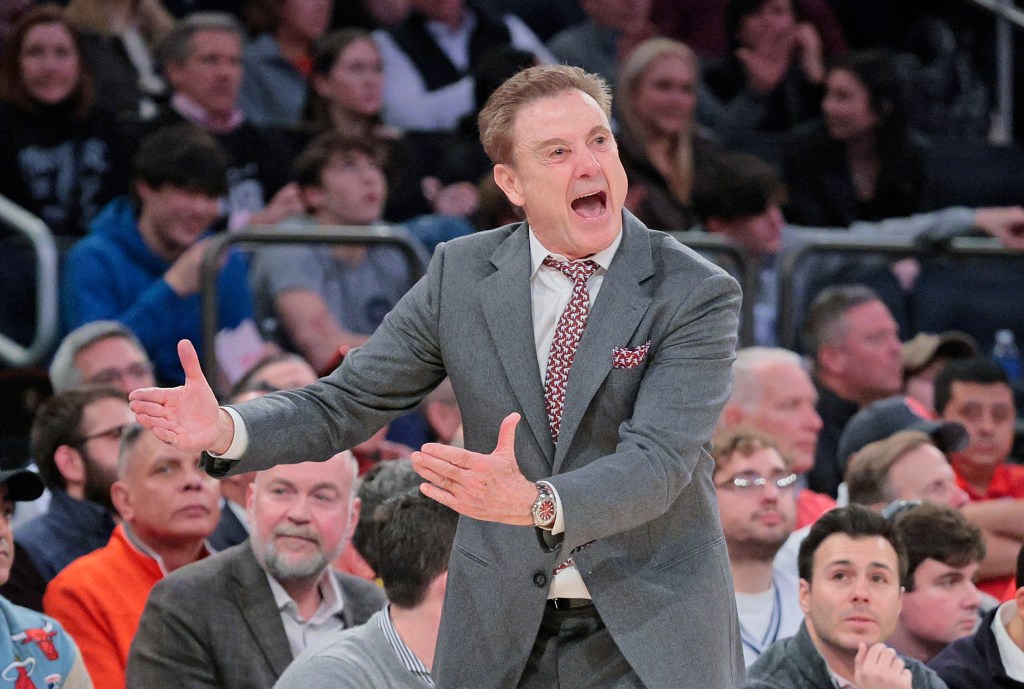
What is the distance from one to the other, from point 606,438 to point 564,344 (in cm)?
16

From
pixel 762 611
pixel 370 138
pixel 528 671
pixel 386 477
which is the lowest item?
pixel 762 611

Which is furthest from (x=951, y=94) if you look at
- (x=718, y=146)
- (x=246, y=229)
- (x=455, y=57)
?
(x=246, y=229)

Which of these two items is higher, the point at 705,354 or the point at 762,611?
the point at 705,354

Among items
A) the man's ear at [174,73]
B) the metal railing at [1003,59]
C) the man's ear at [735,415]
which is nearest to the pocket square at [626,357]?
the man's ear at [735,415]

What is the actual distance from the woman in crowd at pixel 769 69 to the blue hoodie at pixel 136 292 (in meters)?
3.48

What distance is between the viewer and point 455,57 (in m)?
7.06

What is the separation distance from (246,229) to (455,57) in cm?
221

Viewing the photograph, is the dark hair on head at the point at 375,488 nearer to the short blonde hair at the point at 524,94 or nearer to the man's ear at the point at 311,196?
the short blonde hair at the point at 524,94

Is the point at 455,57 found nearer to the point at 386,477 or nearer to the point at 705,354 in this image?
the point at 386,477

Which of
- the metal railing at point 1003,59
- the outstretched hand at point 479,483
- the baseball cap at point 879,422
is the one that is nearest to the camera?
the outstretched hand at point 479,483

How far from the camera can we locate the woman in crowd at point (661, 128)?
6.45 metres

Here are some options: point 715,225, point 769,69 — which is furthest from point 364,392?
point 769,69

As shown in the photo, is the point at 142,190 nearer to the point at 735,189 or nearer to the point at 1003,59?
the point at 735,189

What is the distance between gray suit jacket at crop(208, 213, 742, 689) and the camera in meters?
2.33
